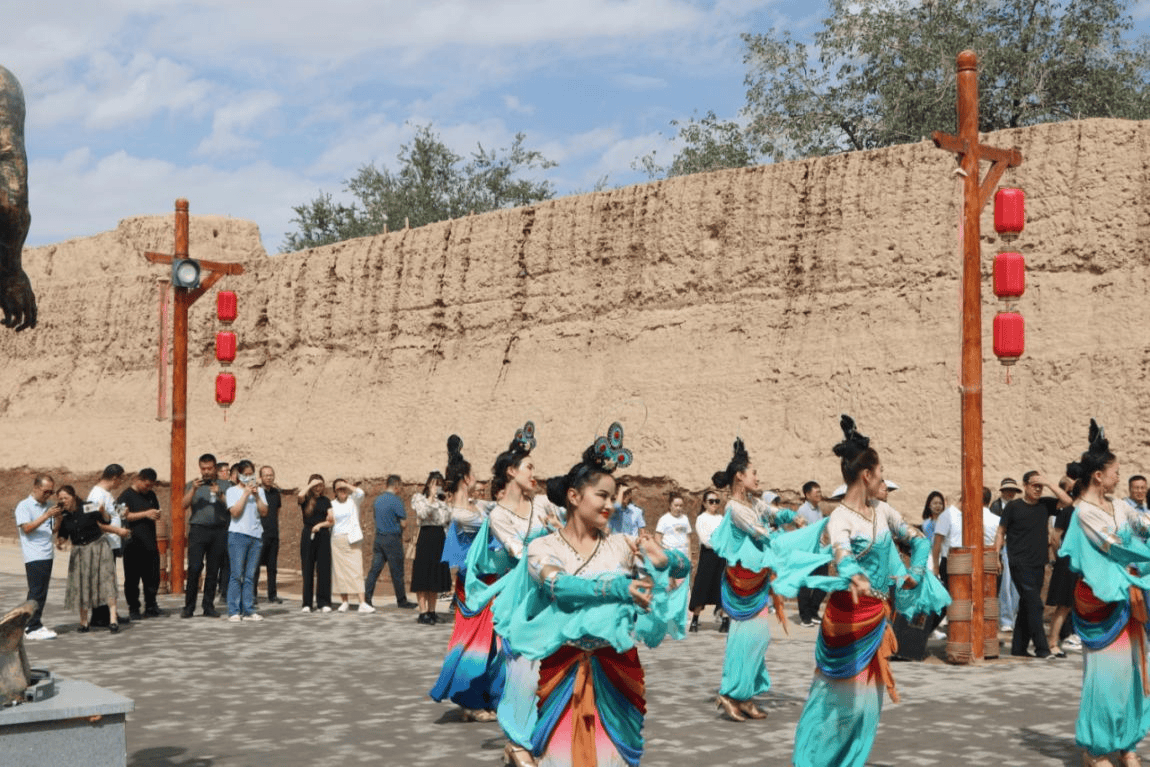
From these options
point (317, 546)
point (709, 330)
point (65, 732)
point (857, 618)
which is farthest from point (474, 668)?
point (709, 330)

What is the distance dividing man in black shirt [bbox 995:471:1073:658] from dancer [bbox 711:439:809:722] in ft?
11.3

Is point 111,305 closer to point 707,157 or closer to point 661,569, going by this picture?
point 707,157

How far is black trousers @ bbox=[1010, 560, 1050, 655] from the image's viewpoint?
1224 cm

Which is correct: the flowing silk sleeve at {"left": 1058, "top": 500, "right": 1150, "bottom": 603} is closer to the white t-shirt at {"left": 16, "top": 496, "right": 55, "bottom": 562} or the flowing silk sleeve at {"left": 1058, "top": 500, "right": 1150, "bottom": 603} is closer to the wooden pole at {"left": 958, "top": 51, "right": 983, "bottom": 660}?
the wooden pole at {"left": 958, "top": 51, "right": 983, "bottom": 660}

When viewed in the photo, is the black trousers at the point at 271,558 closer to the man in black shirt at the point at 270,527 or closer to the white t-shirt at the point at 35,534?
the man in black shirt at the point at 270,527

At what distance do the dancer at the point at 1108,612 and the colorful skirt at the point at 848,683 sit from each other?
143 cm

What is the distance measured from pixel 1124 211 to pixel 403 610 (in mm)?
10262

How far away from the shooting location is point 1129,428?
659 inches

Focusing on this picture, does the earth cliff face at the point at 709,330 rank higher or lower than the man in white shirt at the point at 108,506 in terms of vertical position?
higher

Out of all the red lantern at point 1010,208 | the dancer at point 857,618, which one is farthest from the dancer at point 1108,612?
the red lantern at point 1010,208

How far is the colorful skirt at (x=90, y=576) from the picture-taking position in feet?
45.2

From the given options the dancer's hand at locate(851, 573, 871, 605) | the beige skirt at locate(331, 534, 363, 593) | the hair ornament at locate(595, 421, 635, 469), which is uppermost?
the hair ornament at locate(595, 421, 635, 469)

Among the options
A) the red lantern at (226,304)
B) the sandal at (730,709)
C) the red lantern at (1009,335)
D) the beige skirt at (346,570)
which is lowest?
the sandal at (730,709)

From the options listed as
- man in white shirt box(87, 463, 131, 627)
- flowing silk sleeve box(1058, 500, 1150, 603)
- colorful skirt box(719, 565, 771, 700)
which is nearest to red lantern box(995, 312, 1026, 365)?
colorful skirt box(719, 565, 771, 700)
